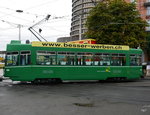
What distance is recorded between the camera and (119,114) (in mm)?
7793

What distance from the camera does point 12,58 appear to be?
1694cm

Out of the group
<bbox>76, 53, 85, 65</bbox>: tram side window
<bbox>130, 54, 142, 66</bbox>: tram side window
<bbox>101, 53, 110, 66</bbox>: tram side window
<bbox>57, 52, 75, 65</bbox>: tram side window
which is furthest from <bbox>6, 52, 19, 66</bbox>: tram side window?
<bbox>130, 54, 142, 66</bbox>: tram side window

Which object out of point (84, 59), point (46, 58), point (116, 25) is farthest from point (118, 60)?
point (116, 25)

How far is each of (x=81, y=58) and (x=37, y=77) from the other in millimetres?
3531

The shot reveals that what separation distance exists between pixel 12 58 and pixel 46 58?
2238 millimetres

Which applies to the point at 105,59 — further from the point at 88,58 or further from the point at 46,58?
the point at 46,58

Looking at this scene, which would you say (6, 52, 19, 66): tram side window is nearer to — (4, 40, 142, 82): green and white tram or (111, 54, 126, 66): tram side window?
(4, 40, 142, 82): green and white tram

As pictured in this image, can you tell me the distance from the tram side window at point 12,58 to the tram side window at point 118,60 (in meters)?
7.24

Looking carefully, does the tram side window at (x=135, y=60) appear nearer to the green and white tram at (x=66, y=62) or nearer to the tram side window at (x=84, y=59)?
the green and white tram at (x=66, y=62)

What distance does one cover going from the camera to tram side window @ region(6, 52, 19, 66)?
16.8 meters

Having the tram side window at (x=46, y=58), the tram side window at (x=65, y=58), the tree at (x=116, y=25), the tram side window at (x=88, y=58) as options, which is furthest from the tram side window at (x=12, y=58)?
the tree at (x=116, y=25)

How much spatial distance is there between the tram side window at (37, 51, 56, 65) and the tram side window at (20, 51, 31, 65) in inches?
23.3

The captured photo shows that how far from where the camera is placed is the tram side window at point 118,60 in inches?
771

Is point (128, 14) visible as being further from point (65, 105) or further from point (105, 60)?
point (65, 105)
